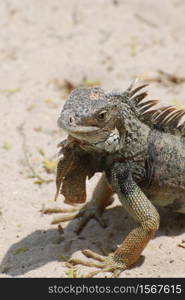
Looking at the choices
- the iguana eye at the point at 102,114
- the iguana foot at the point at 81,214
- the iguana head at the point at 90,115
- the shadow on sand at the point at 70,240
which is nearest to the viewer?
the iguana head at the point at 90,115

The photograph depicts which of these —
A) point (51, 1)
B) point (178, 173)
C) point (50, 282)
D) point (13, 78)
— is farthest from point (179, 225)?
point (51, 1)

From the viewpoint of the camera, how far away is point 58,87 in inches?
358

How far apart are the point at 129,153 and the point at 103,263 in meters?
1.13

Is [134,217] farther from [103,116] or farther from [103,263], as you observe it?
[103,116]

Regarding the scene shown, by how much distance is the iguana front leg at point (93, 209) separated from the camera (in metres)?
6.54

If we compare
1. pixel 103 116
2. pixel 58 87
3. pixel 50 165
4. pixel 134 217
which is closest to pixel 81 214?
pixel 50 165

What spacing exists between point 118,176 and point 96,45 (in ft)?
16.9

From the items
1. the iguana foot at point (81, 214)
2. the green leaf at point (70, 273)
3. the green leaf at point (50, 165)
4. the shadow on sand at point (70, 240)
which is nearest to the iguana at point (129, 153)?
the green leaf at point (70, 273)

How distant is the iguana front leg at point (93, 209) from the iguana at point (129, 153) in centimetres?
65

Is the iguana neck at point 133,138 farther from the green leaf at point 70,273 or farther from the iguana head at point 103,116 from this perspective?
the green leaf at point 70,273

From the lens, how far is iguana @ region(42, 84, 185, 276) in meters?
5.27

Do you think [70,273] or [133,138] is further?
[133,138]

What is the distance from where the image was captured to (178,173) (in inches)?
234

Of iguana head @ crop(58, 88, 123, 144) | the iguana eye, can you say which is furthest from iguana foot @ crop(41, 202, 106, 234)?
the iguana eye
